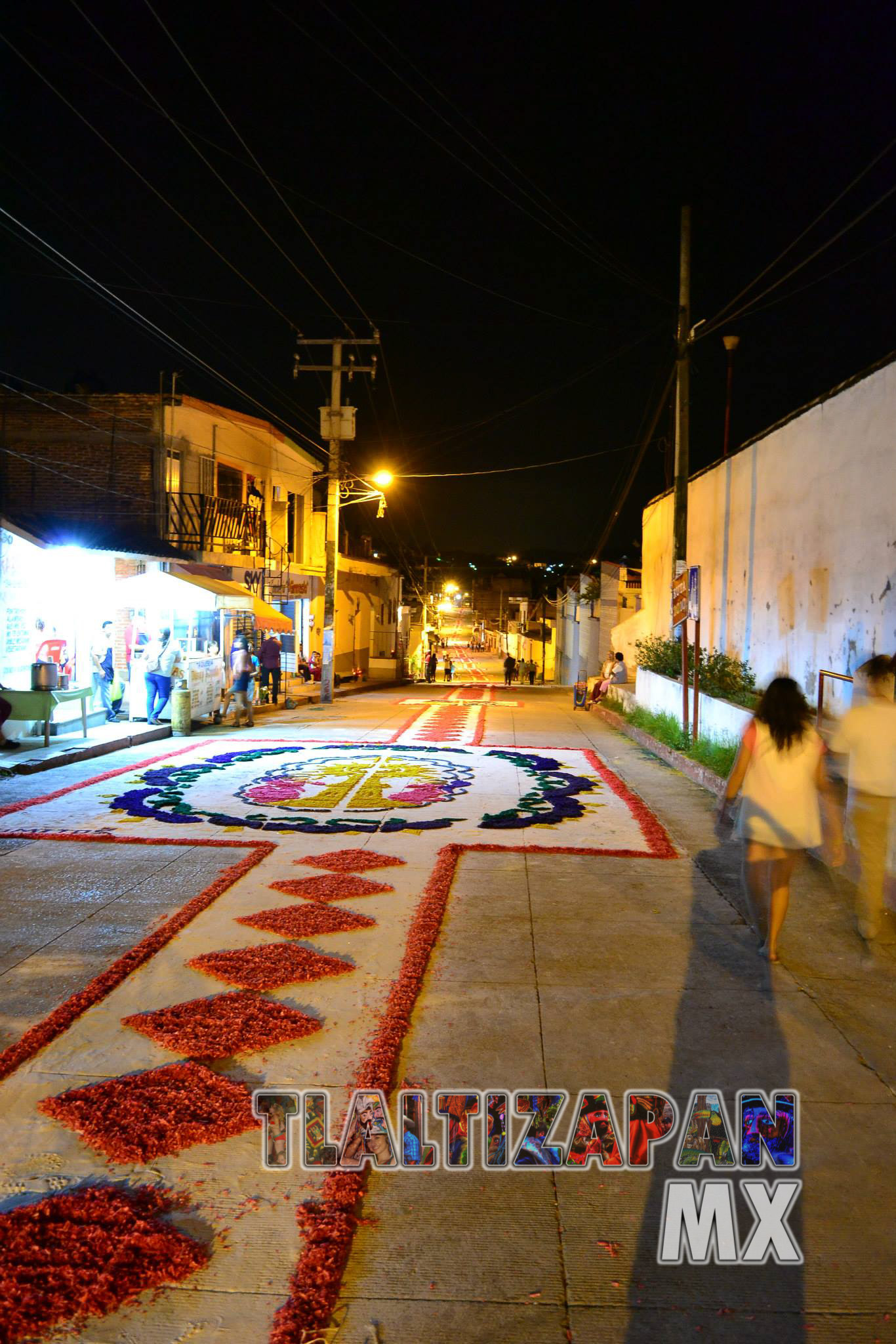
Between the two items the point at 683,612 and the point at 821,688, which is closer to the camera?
the point at 821,688

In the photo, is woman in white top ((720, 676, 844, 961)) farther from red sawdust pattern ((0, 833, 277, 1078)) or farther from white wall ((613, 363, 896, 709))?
white wall ((613, 363, 896, 709))

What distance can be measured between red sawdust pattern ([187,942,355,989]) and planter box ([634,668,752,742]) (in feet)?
17.2

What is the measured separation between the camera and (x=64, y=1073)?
4.09 m

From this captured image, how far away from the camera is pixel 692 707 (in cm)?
1656

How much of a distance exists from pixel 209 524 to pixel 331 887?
20.7 m

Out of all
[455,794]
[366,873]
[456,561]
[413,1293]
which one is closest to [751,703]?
[455,794]

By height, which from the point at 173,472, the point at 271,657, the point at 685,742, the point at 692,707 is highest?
the point at 173,472

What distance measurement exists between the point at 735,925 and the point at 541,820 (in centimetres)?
364

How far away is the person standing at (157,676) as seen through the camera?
16.9 metres

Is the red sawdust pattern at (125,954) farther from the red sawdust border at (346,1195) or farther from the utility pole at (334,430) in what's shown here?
the utility pole at (334,430)

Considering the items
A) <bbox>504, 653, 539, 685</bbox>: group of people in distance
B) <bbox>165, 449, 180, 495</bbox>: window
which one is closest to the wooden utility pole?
<bbox>165, 449, 180, 495</bbox>: window

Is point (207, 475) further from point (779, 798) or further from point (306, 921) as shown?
point (779, 798)

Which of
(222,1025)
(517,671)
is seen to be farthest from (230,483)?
(517,671)

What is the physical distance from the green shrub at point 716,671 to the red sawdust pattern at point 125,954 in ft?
28.2
